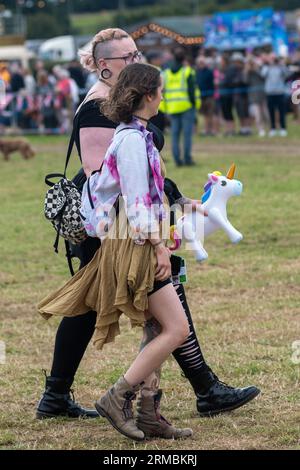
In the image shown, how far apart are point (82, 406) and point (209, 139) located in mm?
18544

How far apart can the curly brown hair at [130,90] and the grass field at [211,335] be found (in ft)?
4.92

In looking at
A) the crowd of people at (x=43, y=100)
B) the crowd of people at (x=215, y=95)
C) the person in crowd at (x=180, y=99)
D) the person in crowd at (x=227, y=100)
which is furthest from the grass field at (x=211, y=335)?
the crowd of people at (x=43, y=100)

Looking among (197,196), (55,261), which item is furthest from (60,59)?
(55,261)

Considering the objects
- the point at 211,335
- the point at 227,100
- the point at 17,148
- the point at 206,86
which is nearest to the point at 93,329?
the point at 211,335

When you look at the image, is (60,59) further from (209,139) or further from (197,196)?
(197,196)

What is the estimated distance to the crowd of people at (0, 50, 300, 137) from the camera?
2331 cm

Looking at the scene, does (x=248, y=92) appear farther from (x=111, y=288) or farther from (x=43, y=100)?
(x=111, y=288)

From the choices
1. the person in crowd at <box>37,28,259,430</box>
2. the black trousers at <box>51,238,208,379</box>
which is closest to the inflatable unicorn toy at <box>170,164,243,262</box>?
the person in crowd at <box>37,28,259,430</box>

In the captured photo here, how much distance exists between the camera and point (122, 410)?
472 cm

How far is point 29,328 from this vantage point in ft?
24.0

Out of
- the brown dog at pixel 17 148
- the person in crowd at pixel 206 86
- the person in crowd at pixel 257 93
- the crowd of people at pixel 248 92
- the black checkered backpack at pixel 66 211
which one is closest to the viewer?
the black checkered backpack at pixel 66 211

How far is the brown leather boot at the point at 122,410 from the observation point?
4.71 metres

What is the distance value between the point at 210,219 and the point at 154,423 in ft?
3.40

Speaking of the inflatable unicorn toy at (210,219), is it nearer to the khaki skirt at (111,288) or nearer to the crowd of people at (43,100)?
the khaki skirt at (111,288)
